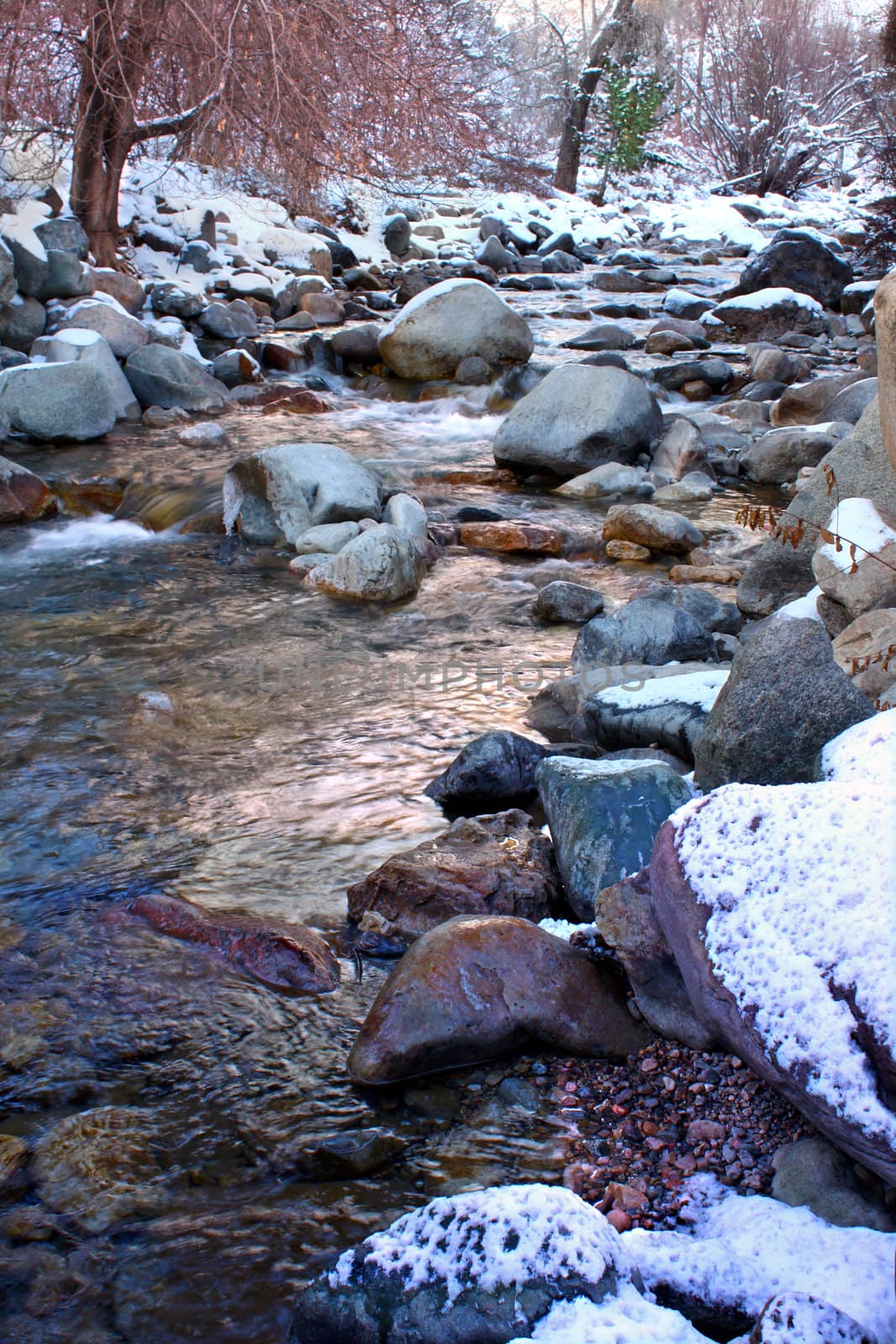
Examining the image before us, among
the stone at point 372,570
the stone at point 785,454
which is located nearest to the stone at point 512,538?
the stone at point 372,570

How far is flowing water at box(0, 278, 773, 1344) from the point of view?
83.4 inches

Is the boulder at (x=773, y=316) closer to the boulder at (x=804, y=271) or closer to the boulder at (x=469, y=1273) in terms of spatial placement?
the boulder at (x=804, y=271)

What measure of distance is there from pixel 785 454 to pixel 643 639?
4392mm

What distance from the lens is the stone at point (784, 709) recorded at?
10.1 ft

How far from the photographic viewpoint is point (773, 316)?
14867 mm

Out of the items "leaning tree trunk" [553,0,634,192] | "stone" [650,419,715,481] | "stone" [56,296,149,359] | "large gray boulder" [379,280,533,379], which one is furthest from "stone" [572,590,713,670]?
"leaning tree trunk" [553,0,634,192]

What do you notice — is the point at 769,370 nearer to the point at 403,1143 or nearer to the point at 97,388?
the point at 97,388

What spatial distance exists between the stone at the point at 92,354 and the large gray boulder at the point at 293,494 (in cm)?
336

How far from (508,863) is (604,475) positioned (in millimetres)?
5853

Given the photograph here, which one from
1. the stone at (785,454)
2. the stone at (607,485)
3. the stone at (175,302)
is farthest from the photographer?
the stone at (175,302)

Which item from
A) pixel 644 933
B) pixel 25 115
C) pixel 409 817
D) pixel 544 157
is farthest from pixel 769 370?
pixel 544 157

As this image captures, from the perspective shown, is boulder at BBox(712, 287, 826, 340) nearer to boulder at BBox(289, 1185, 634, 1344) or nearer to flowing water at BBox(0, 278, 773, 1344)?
flowing water at BBox(0, 278, 773, 1344)

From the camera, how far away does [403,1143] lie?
7.73 feet

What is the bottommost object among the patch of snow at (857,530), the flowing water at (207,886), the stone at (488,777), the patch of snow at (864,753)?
the flowing water at (207,886)
